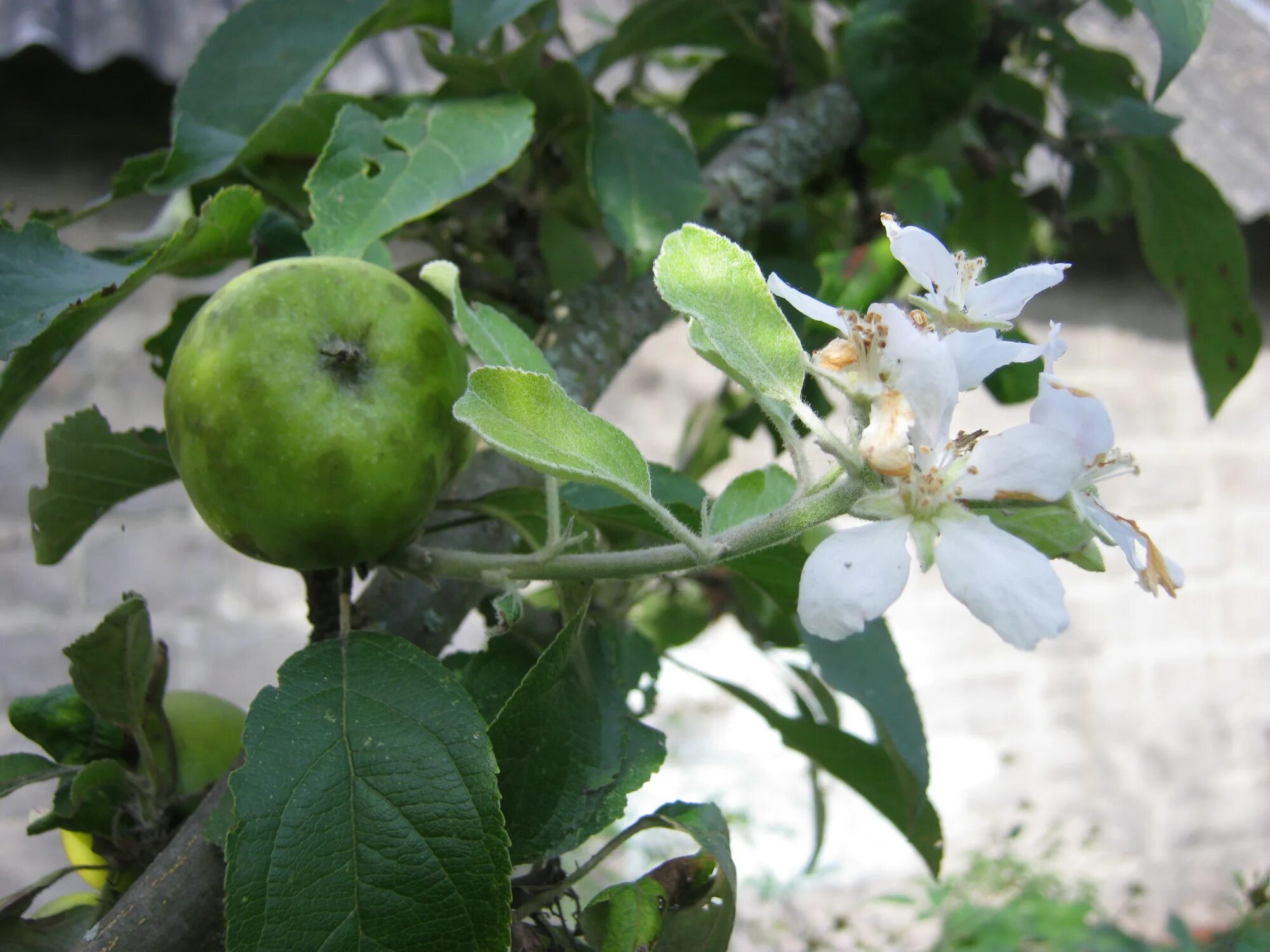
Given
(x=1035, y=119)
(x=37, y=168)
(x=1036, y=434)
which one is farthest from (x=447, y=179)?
(x=37, y=168)

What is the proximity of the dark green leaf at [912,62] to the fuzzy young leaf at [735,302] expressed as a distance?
1.50 feet

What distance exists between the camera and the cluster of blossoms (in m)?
0.31

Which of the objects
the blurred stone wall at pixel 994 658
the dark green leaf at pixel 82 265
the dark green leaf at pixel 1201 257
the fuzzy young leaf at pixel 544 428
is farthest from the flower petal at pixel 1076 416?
the blurred stone wall at pixel 994 658

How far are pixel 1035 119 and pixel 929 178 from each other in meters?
0.14

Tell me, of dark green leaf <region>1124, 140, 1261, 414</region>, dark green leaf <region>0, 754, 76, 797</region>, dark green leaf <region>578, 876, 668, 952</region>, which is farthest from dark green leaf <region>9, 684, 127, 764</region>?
dark green leaf <region>1124, 140, 1261, 414</region>

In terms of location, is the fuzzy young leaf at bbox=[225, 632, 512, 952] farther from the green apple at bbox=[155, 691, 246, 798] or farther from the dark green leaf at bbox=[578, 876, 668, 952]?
the green apple at bbox=[155, 691, 246, 798]

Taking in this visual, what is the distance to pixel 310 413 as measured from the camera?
41 centimetres

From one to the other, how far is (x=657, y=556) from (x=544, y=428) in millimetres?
73

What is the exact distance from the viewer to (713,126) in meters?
1.02

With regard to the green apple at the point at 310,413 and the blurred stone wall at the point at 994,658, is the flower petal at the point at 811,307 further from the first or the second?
the blurred stone wall at the point at 994,658

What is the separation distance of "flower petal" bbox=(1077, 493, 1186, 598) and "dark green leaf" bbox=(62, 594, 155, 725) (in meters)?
0.39

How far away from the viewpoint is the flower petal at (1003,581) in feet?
1.00

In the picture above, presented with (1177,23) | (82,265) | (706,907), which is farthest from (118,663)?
(1177,23)

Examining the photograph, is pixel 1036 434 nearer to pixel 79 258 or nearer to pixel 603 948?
pixel 603 948
